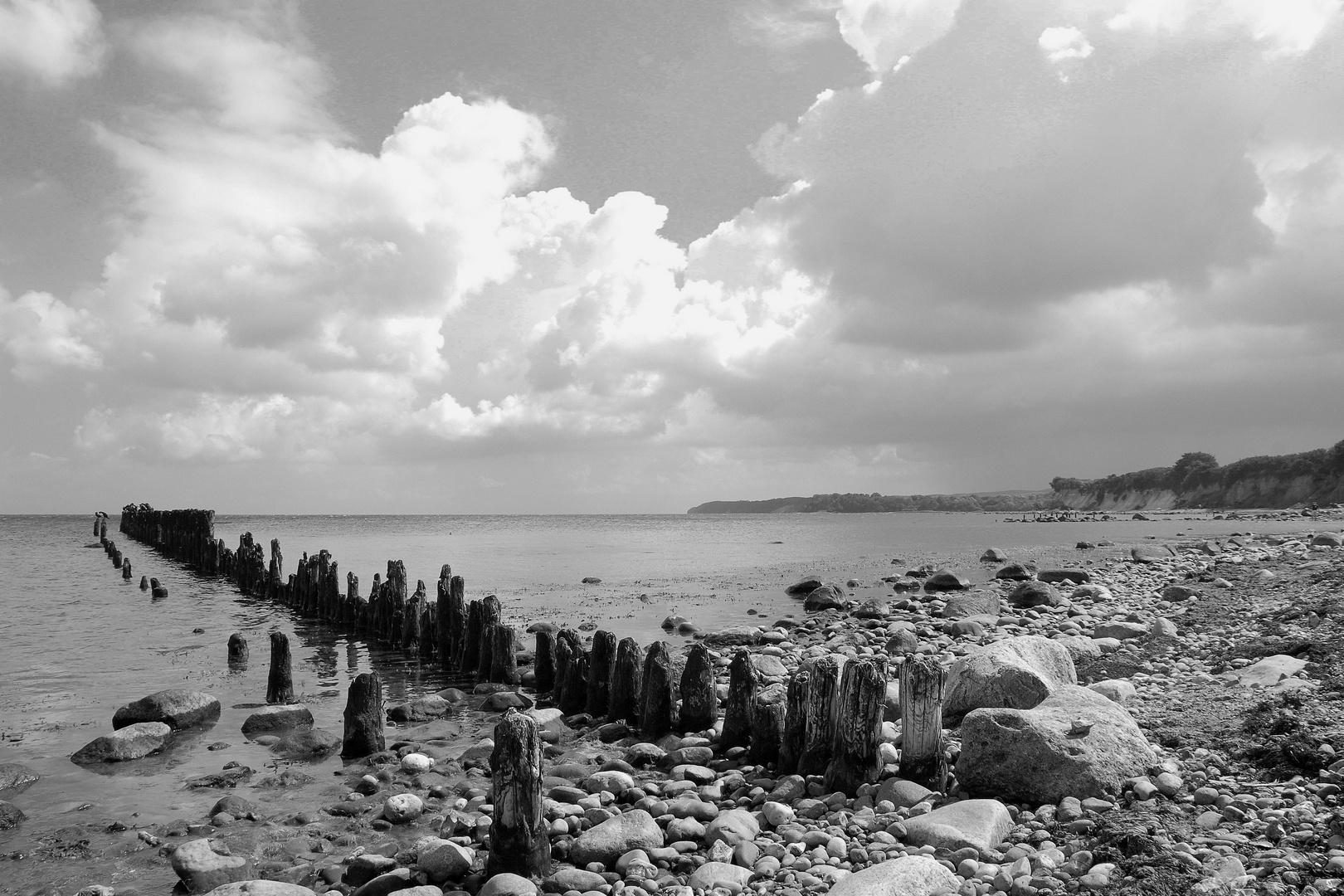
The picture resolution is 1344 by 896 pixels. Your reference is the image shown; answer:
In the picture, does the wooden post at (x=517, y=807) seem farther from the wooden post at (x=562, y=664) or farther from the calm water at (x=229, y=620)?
the wooden post at (x=562, y=664)

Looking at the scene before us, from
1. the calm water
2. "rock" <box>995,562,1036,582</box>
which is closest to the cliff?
the calm water

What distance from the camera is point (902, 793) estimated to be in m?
7.52

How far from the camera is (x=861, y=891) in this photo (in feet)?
18.0

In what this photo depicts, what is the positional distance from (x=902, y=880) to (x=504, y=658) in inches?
417

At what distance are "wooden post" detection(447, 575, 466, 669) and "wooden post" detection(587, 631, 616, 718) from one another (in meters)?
5.81

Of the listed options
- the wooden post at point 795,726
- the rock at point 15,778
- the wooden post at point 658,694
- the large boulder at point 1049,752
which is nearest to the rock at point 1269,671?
the large boulder at point 1049,752

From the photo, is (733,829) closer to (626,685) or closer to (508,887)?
(508,887)

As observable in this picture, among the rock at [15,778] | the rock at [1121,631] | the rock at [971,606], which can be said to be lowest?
the rock at [15,778]

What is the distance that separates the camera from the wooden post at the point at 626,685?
1145 cm

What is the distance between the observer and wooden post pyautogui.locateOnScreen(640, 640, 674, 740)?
34.8 ft

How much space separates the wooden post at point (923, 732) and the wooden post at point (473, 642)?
33.1 feet

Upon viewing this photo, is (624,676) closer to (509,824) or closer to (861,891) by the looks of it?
(509,824)

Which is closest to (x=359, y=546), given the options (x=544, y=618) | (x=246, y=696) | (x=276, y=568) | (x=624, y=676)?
(x=276, y=568)

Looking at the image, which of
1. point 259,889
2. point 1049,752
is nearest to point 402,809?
point 259,889
